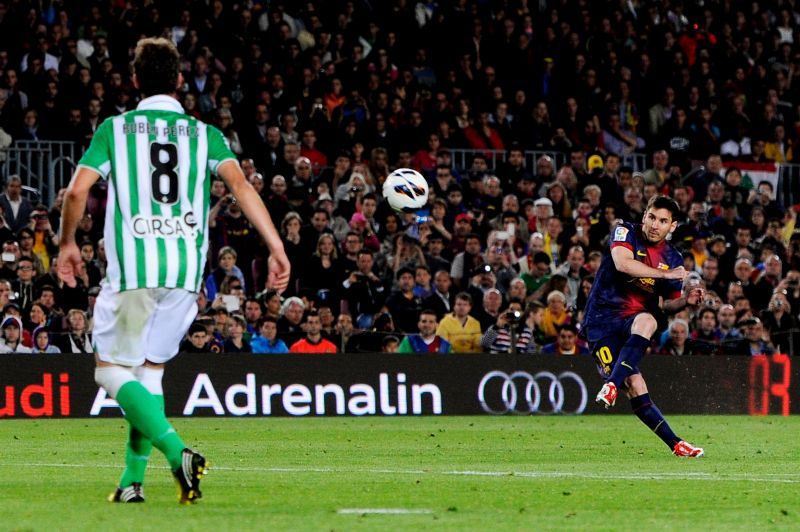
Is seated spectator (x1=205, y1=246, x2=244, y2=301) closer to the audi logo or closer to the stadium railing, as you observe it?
the stadium railing

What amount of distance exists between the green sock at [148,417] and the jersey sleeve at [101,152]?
3.59 feet

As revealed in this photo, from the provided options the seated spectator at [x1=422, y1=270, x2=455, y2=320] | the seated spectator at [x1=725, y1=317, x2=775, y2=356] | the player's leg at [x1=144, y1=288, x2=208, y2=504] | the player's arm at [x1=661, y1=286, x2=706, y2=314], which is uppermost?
the player's leg at [x1=144, y1=288, x2=208, y2=504]

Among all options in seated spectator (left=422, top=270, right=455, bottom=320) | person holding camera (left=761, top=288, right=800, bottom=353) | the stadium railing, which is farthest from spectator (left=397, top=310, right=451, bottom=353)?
the stadium railing

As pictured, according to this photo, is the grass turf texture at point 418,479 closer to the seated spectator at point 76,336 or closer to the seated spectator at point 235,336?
the seated spectator at point 76,336

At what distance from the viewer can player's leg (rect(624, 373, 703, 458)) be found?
41.3 ft

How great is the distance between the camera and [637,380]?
1310 cm

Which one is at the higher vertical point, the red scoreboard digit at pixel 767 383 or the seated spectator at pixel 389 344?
the seated spectator at pixel 389 344

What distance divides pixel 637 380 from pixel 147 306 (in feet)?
20.1

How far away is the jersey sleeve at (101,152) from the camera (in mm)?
7977

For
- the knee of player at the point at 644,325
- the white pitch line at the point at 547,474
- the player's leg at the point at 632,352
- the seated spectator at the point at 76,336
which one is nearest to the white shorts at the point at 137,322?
the white pitch line at the point at 547,474

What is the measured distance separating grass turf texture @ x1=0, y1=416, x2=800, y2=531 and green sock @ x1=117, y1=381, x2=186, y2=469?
33 cm

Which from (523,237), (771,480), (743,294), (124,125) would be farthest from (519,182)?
(124,125)

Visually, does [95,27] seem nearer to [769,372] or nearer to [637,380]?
[769,372]

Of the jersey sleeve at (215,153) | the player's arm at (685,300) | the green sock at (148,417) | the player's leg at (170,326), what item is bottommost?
the green sock at (148,417)
